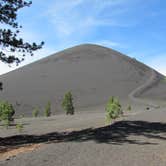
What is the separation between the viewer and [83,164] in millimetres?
12180

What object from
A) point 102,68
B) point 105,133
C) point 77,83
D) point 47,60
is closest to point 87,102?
point 77,83

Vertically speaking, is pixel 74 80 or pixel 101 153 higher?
pixel 74 80

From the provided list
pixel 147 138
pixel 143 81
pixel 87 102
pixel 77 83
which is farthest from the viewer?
pixel 143 81

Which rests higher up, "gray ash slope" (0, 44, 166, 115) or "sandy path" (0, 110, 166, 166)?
"gray ash slope" (0, 44, 166, 115)

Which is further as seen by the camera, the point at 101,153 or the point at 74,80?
the point at 74,80

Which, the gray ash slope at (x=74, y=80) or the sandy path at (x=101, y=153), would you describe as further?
the gray ash slope at (x=74, y=80)

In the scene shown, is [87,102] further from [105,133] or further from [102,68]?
[105,133]

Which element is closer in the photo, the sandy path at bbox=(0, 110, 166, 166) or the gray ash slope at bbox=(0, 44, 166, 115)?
the sandy path at bbox=(0, 110, 166, 166)

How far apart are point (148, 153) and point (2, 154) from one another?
502 centimetres

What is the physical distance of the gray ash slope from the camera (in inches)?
5172

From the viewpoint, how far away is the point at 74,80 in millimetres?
159250

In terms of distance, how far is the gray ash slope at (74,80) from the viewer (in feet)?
431

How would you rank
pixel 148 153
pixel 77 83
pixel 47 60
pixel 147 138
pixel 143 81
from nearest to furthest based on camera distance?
1. pixel 148 153
2. pixel 147 138
3. pixel 77 83
4. pixel 143 81
5. pixel 47 60

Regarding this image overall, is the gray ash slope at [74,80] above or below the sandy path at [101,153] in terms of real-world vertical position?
above
